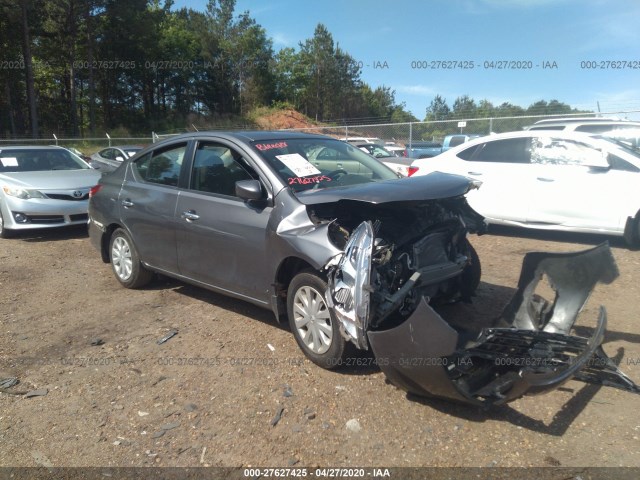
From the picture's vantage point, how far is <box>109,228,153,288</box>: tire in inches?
215

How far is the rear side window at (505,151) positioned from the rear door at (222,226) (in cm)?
497

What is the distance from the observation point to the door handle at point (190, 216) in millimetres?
4539

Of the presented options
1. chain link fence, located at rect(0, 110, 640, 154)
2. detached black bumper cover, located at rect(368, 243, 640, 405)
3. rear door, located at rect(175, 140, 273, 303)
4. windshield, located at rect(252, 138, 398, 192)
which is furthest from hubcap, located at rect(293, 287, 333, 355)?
chain link fence, located at rect(0, 110, 640, 154)

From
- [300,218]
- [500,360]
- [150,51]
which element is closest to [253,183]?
[300,218]

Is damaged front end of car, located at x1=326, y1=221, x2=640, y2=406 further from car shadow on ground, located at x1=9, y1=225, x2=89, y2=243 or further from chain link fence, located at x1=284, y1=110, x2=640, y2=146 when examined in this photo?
chain link fence, located at x1=284, y1=110, x2=640, y2=146

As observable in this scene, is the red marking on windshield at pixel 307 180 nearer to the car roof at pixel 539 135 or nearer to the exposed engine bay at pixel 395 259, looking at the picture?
the exposed engine bay at pixel 395 259

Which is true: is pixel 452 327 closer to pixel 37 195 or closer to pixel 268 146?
pixel 268 146

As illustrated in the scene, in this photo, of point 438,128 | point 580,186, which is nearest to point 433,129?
point 438,128

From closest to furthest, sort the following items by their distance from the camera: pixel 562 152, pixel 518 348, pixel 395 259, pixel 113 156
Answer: pixel 518 348, pixel 395 259, pixel 562 152, pixel 113 156

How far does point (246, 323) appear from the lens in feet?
15.3

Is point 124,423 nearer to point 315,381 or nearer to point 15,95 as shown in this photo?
point 315,381

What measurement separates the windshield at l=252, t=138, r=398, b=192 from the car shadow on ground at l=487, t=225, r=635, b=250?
390 cm

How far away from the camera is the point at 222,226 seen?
14.0 feet

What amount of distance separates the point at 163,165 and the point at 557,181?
5.40 meters
